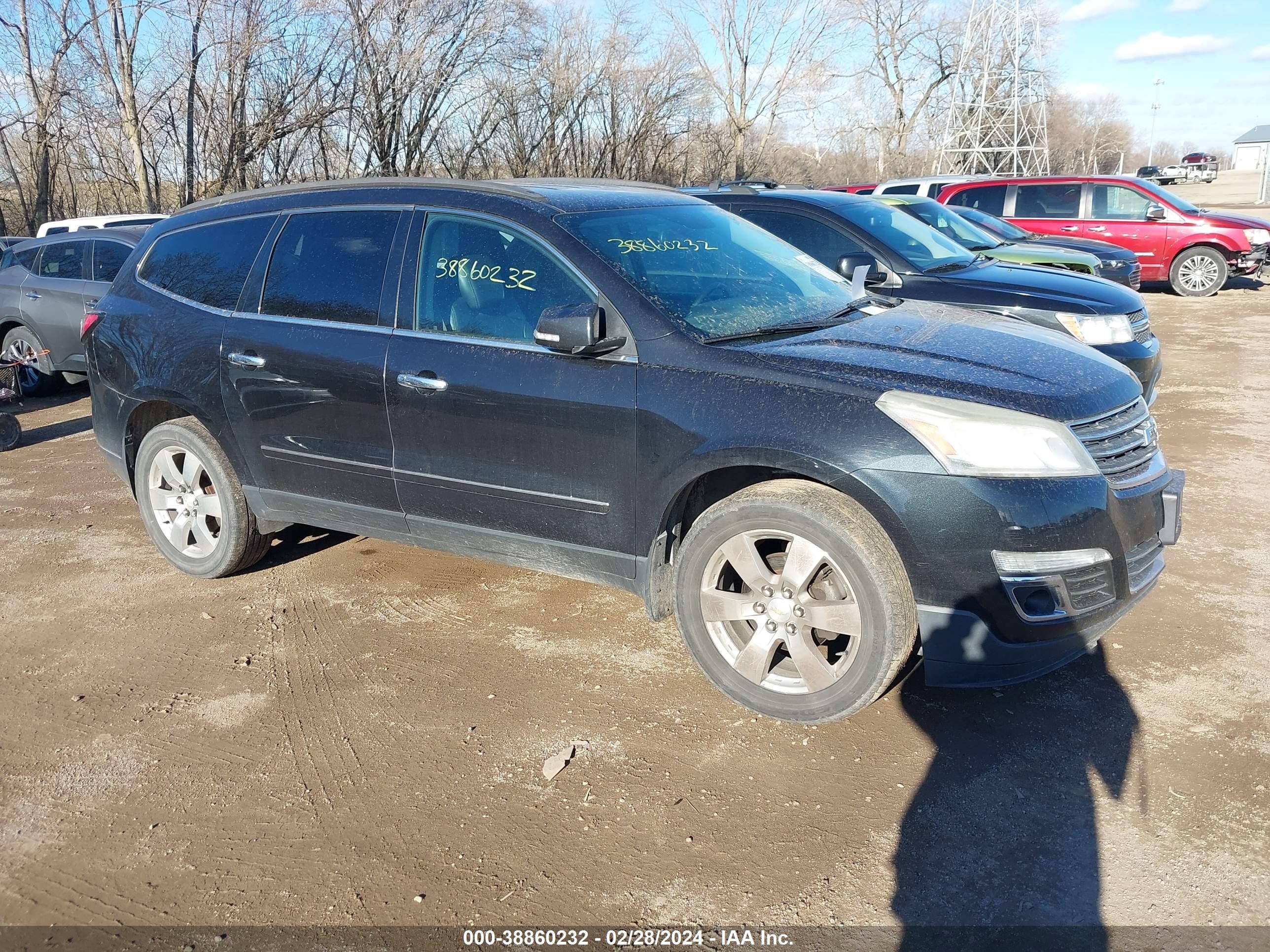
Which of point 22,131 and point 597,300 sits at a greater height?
point 22,131

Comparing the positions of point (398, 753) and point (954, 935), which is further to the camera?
point (398, 753)

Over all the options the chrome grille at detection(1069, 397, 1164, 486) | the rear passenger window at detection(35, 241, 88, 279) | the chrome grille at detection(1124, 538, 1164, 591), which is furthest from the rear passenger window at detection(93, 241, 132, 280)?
the chrome grille at detection(1124, 538, 1164, 591)

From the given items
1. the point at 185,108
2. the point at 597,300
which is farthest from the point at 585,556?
the point at 185,108

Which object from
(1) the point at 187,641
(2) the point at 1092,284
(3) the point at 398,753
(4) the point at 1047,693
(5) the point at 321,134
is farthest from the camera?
(5) the point at 321,134

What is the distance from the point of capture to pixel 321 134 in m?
23.8

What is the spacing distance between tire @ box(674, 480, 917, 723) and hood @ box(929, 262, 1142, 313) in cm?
412

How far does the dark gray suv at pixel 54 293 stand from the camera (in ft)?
32.0

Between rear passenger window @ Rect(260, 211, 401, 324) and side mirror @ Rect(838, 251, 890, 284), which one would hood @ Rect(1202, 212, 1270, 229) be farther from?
rear passenger window @ Rect(260, 211, 401, 324)

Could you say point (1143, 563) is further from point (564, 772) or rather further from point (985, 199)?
point (985, 199)

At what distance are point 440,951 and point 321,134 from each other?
958 inches

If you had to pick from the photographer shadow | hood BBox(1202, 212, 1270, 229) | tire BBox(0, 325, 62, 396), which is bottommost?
the photographer shadow

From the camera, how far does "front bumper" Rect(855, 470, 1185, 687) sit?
3.01 meters

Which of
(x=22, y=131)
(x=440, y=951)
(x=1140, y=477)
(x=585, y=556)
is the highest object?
(x=22, y=131)

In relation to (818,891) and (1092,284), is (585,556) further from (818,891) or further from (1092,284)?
(1092,284)
